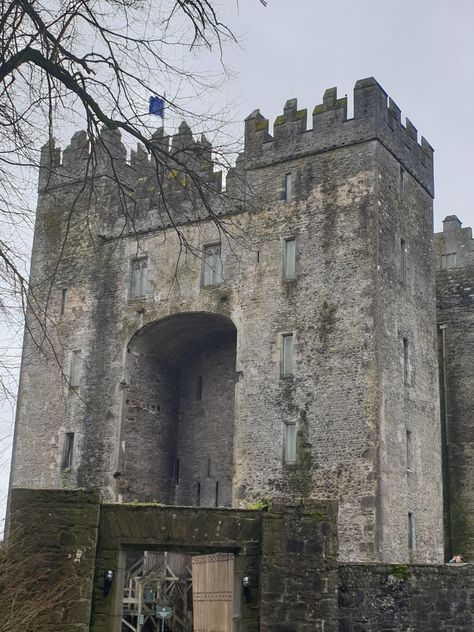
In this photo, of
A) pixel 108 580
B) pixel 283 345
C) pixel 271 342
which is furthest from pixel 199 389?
pixel 108 580

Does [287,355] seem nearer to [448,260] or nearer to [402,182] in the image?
[402,182]

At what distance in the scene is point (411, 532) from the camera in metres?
24.8

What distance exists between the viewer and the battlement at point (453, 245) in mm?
32750

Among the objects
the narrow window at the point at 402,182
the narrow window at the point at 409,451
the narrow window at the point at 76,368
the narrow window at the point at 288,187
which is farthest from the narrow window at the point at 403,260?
the narrow window at the point at 76,368

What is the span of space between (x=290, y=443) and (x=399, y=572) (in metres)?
8.96

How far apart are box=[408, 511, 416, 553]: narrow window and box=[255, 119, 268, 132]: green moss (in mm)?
12043

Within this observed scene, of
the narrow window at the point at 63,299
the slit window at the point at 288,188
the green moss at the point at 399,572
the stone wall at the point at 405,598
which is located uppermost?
the slit window at the point at 288,188

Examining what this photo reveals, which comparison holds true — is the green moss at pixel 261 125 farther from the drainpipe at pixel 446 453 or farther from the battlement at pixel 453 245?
the drainpipe at pixel 446 453

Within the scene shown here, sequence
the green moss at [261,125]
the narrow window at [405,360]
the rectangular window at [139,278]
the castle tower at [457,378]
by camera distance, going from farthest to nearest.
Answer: the castle tower at [457,378] → the rectangular window at [139,278] → the green moss at [261,125] → the narrow window at [405,360]

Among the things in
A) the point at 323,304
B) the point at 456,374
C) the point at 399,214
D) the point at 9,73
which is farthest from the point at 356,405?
the point at 9,73

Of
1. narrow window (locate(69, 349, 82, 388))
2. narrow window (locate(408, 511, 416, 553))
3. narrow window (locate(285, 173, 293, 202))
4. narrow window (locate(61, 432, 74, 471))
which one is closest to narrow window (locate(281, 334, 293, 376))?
narrow window (locate(285, 173, 293, 202))

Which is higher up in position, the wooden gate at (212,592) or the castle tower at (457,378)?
the castle tower at (457,378)

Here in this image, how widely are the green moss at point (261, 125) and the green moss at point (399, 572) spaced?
15773 millimetres

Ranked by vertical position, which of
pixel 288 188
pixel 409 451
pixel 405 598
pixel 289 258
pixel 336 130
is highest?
pixel 336 130
